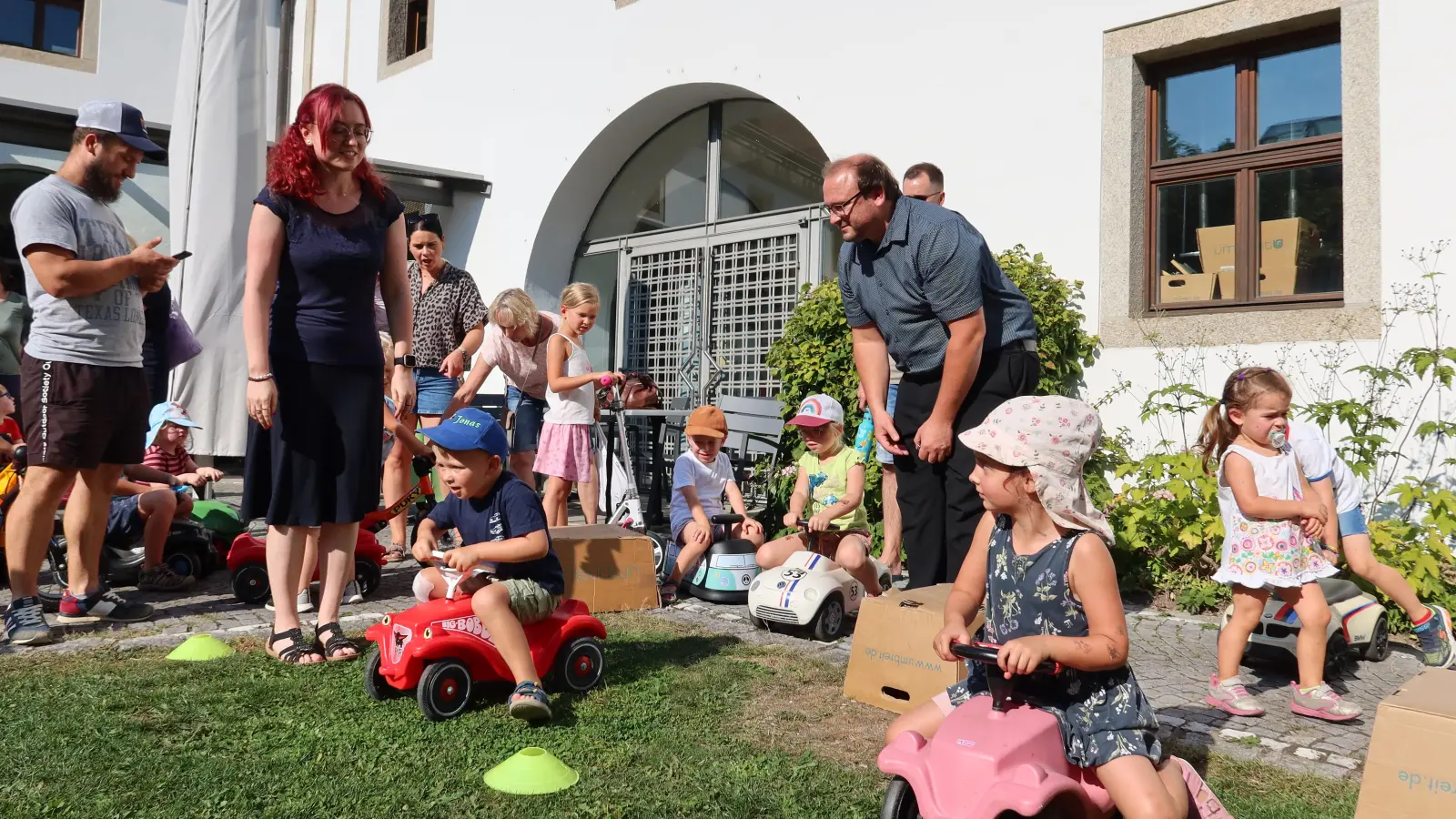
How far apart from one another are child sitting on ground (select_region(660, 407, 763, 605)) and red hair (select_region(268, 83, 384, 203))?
8.18 feet

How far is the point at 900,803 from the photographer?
2.20 meters

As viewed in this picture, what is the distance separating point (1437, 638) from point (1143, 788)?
2.91 meters

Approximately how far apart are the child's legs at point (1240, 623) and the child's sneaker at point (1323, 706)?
0.21 m

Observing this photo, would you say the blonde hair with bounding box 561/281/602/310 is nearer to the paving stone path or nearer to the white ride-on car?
the paving stone path

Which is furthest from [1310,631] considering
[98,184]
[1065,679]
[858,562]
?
[98,184]

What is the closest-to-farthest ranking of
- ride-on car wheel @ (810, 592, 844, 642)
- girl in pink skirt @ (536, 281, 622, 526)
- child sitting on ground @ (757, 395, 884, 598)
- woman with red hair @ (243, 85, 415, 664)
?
woman with red hair @ (243, 85, 415, 664)
ride-on car wheel @ (810, 592, 844, 642)
child sitting on ground @ (757, 395, 884, 598)
girl in pink skirt @ (536, 281, 622, 526)

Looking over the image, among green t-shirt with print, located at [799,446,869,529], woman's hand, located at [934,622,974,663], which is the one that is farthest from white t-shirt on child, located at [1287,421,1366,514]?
woman's hand, located at [934,622,974,663]

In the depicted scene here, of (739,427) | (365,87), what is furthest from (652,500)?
(365,87)

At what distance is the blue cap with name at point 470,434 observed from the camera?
3.32 m

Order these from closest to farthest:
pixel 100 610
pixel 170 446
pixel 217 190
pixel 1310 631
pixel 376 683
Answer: pixel 376 683 < pixel 1310 631 < pixel 100 610 < pixel 170 446 < pixel 217 190

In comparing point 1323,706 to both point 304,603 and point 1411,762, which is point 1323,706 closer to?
point 1411,762

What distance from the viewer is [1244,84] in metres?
6.29

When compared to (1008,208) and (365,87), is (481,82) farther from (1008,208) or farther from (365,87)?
(1008,208)

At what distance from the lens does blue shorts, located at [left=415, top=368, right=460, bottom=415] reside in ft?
20.2
